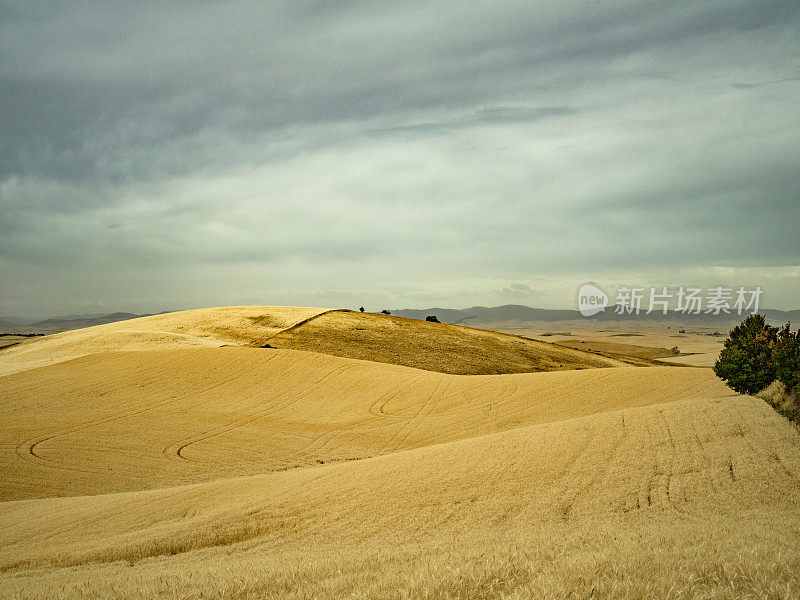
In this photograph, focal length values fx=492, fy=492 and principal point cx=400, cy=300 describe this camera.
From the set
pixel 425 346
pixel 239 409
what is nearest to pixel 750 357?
pixel 239 409

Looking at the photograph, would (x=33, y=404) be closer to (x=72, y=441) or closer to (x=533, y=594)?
(x=72, y=441)

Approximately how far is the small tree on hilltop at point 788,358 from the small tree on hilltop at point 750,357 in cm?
26

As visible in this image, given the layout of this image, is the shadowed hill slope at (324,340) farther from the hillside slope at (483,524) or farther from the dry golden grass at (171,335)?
the hillside slope at (483,524)

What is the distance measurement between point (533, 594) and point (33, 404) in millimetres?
25034

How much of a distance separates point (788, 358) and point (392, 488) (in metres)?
11.1

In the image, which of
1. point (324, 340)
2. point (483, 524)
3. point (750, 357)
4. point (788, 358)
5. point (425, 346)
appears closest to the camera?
point (483, 524)

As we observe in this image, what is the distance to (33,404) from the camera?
71.2ft

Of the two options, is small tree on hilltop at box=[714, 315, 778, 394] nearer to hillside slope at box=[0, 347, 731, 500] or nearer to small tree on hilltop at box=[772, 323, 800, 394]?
small tree on hilltop at box=[772, 323, 800, 394]

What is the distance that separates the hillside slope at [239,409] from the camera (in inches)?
609

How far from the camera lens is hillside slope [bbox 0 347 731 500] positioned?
15477 mm

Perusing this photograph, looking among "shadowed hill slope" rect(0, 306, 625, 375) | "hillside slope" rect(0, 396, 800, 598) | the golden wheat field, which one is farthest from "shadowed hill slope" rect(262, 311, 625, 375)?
"hillside slope" rect(0, 396, 800, 598)

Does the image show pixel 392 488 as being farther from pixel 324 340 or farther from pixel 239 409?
pixel 324 340

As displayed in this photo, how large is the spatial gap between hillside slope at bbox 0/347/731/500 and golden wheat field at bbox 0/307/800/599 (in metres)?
0.12

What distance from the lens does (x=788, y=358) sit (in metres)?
12.9
